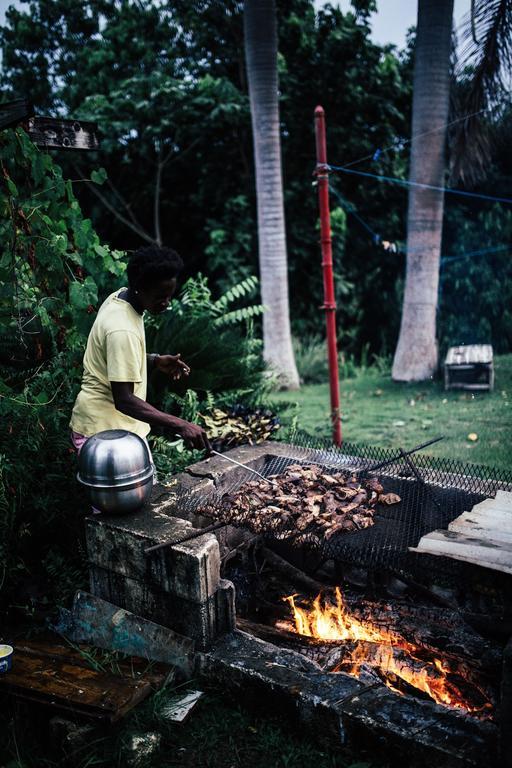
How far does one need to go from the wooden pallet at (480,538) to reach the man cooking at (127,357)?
1576 millimetres

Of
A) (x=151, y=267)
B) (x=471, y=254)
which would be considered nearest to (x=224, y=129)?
(x=471, y=254)

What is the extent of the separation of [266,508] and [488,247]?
443 inches

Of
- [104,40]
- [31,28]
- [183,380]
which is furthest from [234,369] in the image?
[31,28]

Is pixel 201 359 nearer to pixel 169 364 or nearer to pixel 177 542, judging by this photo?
pixel 169 364

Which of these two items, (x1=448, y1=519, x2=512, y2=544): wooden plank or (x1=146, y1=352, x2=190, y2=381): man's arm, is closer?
(x1=448, y1=519, x2=512, y2=544): wooden plank

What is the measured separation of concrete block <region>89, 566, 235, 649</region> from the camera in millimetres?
3480


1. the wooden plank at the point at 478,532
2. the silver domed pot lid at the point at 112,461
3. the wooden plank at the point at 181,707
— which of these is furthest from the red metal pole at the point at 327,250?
the wooden plank at the point at 181,707

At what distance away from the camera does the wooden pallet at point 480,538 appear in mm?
3035

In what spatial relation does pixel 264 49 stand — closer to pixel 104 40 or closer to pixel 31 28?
pixel 104 40

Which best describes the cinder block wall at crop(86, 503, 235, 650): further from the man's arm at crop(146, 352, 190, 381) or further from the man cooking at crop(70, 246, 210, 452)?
the man's arm at crop(146, 352, 190, 381)

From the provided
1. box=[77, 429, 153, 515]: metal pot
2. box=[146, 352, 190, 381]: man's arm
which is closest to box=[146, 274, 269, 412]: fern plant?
box=[146, 352, 190, 381]: man's arm

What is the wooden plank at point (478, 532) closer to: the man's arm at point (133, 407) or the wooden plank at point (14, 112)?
the man's arm at point (133, 407)

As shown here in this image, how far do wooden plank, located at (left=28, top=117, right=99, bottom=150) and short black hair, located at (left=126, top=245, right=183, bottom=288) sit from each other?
1866 mm

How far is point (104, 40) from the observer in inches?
535
